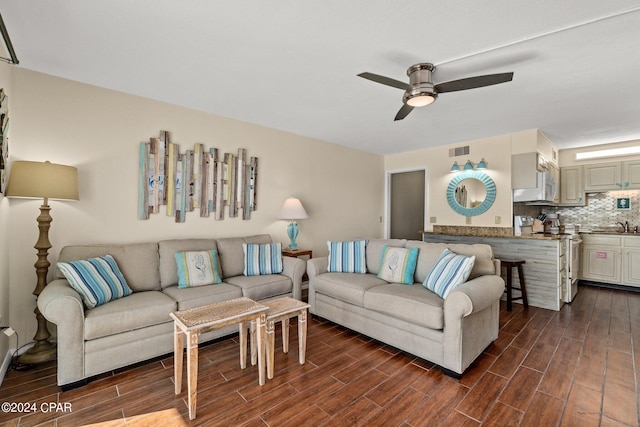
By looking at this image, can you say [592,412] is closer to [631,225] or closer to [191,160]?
[191,160]

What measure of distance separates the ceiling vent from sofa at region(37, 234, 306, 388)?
3.33 m

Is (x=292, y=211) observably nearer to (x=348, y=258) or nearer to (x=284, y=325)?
(x=348, y=258)

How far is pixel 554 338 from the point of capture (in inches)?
115

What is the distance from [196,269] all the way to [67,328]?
1092 mm

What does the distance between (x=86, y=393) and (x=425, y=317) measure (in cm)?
252

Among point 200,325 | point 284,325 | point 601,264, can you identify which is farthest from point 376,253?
point 601,264

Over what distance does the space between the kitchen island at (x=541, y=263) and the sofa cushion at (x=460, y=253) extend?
159 centimetres

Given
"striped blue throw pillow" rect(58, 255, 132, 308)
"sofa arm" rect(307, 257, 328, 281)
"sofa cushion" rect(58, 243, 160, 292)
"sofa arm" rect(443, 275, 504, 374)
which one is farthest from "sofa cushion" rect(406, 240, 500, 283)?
"striped blue throw pillow" rect(58, 255, 132, 308)

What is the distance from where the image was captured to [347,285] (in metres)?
3.00

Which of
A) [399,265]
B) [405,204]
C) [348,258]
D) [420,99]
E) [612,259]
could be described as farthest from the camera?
[405,204]

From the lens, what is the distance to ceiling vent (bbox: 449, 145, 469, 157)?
4.78 meters

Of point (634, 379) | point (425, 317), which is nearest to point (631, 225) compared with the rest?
point (634, 379)

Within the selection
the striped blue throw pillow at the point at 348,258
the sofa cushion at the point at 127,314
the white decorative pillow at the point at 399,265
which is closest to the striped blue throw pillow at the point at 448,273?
the white decorative pillow at the point at 399,265

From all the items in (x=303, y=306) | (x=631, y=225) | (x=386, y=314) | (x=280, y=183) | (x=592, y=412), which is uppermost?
(x=280, y=183)
